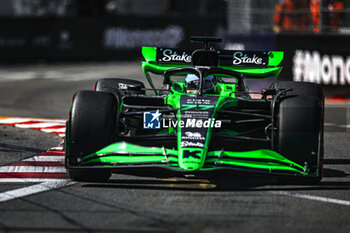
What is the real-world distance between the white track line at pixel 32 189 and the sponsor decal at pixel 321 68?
967 centimetres

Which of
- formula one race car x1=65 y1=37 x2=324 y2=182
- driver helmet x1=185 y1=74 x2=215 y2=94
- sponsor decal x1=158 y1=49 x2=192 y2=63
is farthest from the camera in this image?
sponsor decal x1=158 y1=49 x2=192 y2=63

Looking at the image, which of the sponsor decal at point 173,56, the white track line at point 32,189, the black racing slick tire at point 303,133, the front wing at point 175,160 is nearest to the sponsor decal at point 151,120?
the front wing at point 175,160

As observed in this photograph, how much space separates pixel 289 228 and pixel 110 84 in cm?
431

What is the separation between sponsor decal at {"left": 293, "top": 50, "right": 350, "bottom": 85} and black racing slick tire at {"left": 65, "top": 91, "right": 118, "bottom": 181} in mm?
9366

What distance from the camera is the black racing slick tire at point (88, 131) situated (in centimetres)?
653

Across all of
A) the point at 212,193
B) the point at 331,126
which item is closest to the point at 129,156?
the point at 212,193

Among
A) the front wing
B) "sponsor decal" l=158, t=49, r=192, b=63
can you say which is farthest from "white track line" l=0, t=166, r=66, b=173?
"sponsor decal" l=158, t=49, r=192, b=63

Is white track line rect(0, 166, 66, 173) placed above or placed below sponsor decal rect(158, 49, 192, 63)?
below

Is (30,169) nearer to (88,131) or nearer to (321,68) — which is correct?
(88,131)

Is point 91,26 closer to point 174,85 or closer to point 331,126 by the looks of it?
point 331,126

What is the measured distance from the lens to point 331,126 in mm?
11336

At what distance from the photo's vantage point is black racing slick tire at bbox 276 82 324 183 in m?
6.48

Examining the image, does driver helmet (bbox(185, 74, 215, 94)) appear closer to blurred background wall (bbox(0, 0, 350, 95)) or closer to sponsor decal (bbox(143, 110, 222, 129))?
sponsor decal (bbox(143, 110, 222, 129))

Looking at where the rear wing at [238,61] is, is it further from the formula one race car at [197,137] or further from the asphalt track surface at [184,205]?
the asphalt track surface at [184,205]
